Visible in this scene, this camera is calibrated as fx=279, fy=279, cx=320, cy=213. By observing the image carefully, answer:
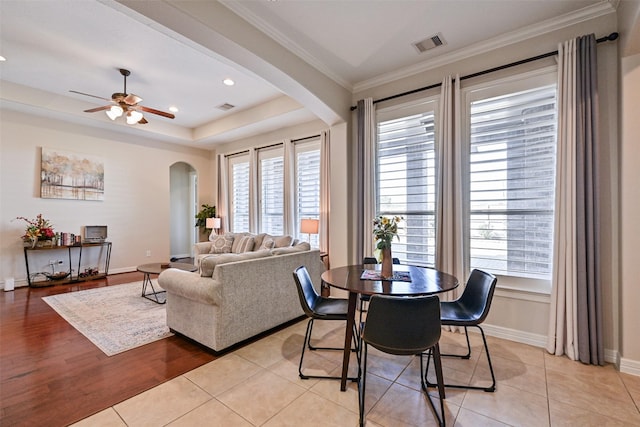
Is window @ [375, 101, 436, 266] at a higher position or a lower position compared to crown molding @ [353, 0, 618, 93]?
lower

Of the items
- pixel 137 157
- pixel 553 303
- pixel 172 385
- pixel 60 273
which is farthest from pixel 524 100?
pixel 60 273

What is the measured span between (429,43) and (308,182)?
9.56 ft

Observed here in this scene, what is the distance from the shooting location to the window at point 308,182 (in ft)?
16.9

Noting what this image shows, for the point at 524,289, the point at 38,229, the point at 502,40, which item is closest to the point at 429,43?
the point at 502,40

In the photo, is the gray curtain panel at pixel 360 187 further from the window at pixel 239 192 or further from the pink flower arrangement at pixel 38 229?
the pink flower arrangement at pixel 38 229

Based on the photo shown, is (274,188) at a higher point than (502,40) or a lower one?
lower

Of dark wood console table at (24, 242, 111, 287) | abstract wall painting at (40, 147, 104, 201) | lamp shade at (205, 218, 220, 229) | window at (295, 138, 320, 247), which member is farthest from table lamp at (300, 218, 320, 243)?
abstract wall painting at (40, 147, 104, 201)

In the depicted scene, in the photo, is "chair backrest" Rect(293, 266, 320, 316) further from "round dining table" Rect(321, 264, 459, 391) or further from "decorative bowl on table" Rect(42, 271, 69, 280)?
"decorative bowl on table" Rect(42, 271, 69, 280)

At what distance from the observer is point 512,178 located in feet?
9.62

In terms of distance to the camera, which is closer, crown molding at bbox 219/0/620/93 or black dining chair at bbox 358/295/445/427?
black dining chair at bbox 358/295/445/427

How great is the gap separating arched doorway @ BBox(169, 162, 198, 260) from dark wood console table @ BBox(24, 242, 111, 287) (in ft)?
8.63

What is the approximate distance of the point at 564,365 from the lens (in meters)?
2.42

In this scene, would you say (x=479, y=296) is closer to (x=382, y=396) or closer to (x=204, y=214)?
(x=382, y=396)

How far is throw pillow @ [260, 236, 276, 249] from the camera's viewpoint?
484 centimetres
